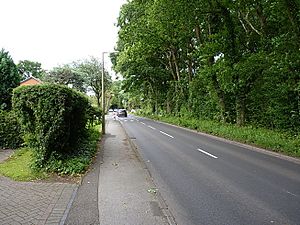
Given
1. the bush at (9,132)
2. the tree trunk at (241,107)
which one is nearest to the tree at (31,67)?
the tree trunk at (241,107)

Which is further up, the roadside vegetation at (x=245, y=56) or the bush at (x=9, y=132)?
the roadside vegetation at (x=245, y=56)

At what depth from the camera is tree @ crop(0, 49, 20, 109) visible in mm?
A: 17844

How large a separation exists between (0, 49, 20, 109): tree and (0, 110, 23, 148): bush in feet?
12.8

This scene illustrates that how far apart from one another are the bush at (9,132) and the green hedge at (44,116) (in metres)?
4.76

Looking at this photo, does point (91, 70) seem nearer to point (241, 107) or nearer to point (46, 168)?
point (241, 107)

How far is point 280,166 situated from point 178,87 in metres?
26.0

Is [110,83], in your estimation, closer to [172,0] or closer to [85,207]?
[172,0]

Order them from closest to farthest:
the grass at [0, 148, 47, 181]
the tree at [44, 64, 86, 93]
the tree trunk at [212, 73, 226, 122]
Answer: the grass at [0, 148, 47, 181], the tree trunk at [212, 73, 226, 122], the tree at [44, 64, 86, 93]

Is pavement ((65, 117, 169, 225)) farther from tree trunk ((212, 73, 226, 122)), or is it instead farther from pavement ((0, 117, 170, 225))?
tree trunk ((212, 73, 226, 122))

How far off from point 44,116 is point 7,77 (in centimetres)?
1086

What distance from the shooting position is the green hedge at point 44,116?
29.4ft

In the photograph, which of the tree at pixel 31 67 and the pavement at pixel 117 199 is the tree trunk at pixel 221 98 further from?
the tree at pixel 31 67

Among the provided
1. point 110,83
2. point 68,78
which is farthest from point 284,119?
point 110,83

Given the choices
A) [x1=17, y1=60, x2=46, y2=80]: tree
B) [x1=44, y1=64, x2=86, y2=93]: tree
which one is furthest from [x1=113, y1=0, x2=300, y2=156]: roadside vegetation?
[x1=17, y1=60, x2=46, y2=80]: tree
